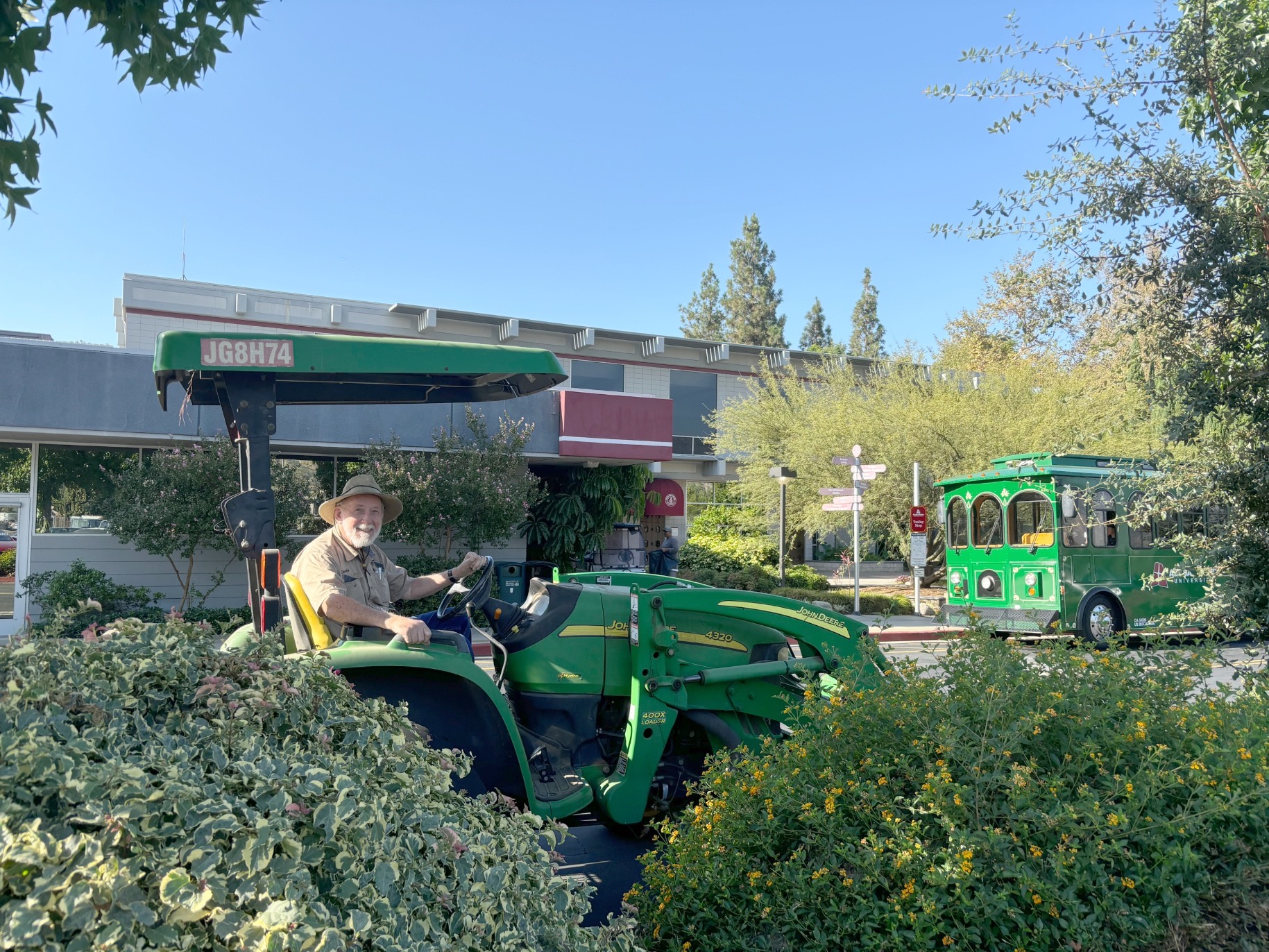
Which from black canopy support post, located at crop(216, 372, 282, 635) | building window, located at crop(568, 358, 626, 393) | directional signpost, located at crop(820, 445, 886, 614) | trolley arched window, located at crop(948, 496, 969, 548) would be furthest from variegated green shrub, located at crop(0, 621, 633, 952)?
building window, located at crop(568, 358, 626, 393)

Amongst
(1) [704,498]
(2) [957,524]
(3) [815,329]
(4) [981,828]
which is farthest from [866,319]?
(4) [981,828]

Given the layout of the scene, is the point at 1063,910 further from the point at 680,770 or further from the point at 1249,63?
the point at 1249,63

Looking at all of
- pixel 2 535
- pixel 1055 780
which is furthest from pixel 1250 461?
pixel 2 535

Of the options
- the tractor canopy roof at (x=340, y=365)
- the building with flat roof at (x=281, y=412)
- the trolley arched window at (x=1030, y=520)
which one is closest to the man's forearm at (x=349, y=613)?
the tractor canopy roof at (x=340, y=365)

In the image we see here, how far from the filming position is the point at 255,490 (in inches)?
163

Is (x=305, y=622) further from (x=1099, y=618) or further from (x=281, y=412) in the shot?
(x=1099, y=618)

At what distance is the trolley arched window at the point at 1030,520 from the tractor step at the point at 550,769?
1223 cm

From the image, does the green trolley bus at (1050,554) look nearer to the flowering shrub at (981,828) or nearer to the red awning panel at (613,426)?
the red awning panel at (613,426)

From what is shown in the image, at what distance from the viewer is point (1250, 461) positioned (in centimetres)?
588

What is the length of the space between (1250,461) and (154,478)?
44.9 feet

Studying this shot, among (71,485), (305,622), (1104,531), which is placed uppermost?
(71,485)

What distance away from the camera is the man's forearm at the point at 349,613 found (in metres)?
4.07

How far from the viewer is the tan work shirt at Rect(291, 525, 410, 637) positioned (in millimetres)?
4180

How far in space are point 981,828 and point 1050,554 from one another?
1297 centimetres
